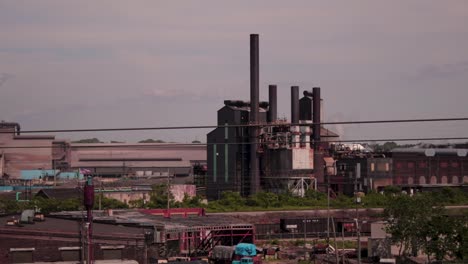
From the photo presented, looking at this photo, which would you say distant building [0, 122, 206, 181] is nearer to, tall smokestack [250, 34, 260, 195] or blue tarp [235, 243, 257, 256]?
tall smokestack [250, 34, 260, 195]

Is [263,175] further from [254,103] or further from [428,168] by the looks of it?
[428,168]

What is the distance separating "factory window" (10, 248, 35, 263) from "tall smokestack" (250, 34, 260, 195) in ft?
97.0

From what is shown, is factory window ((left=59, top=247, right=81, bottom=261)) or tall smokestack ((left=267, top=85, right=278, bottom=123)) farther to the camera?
tall smokestack ((left=267, top=85, right=278, bottom=123))

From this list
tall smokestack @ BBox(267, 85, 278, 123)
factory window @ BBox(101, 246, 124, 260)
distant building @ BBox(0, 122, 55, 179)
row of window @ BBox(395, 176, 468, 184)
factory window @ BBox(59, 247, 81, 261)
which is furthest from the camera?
distant building @ BBox(0, 122, 55, 179)

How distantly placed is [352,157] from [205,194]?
10.8m

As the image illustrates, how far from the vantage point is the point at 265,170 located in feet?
175

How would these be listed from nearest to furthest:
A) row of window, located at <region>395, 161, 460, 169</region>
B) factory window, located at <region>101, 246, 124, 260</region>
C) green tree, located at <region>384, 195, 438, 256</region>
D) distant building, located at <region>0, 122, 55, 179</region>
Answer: factory window, located at <region>101, 246, 124, 260</region> → green tree, located at <region>384, 195, 438, 256</region> → row of window, located at <region>395, 161, 460, 169</region> → distant building, located at <region>0, 122, 55, 179</region>

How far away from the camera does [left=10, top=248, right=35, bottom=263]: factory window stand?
20953 millimetres

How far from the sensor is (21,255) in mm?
21062

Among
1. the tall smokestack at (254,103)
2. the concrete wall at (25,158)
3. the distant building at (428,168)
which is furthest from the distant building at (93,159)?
the distant building at (428,168)

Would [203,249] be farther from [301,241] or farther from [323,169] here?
[323,169]

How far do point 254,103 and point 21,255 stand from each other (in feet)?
104

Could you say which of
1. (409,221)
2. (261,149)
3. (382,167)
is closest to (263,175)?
(261,149)

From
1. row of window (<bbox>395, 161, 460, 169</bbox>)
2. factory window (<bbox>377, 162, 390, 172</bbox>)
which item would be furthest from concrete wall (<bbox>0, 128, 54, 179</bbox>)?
row of window (<bbox>395, 161, 460, 169</bbox>)
